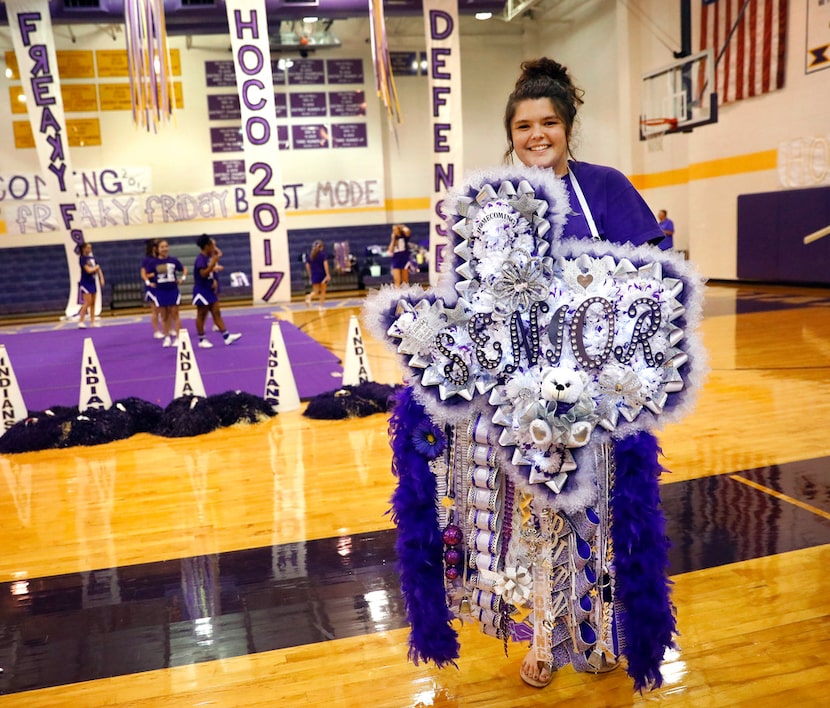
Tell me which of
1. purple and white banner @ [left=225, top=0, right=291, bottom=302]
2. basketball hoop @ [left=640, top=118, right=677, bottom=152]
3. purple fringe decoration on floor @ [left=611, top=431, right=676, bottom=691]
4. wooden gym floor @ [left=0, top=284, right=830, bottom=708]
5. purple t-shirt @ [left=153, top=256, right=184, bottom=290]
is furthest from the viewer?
basketball hoop @ [left=640, top=118, right=677, bottom=152]

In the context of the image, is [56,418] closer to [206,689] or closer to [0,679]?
[0,679]

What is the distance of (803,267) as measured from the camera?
1075cm

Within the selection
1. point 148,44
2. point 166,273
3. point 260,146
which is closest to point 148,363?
point 166,273

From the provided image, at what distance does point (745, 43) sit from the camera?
11.1m

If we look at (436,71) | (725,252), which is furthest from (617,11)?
(436,71)

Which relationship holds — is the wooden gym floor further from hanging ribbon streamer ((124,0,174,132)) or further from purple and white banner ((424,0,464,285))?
hanging ribbon streamer ((124,0,174,132))

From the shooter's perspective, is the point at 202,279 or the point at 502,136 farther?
the point at 502,136

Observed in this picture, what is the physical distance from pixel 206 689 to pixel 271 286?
4.18 meters

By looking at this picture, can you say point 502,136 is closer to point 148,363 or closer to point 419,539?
point 148,363

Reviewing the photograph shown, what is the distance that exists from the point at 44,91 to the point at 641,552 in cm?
909

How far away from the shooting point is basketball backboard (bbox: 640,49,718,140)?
1087cm

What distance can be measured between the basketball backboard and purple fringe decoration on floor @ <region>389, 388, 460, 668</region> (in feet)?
34.2

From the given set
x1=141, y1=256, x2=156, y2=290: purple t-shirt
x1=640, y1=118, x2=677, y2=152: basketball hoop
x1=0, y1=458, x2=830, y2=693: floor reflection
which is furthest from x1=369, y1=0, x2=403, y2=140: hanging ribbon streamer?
x1=640, y1=118, x2=677, y2=152: basketball hoop

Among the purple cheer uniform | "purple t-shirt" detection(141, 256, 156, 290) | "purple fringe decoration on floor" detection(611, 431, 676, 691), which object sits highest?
"purple t-shirt" detection(141, 256, 156, 290)
